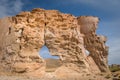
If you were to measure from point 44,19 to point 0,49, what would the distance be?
5.30 meters

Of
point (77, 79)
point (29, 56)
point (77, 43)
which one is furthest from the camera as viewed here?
point (77, 43)

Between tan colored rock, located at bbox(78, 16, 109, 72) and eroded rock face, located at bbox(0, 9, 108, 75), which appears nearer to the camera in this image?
eroded rock face, located at bbox(0, 9, 108, 75)

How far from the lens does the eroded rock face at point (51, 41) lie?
2514 cm

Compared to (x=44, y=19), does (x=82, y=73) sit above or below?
below

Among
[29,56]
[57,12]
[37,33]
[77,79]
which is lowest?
[77,79]

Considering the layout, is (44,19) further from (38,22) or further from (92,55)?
(92,55)

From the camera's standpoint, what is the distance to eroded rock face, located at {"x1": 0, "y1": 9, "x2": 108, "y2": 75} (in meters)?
25.1

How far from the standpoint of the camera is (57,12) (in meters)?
27.5

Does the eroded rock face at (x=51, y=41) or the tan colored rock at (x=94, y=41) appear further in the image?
the tan colored rock at (x=94, y=41)

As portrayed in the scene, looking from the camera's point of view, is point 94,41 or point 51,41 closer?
point 51,41

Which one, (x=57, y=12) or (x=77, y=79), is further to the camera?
(x=57, y=12)

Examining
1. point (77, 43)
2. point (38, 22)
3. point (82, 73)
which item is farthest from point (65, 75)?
point (38, 22)

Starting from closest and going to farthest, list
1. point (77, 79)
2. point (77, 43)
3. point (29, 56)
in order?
point (77, 79) < point (29, 56) < point (77, 43)

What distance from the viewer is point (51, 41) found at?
2623 cm
